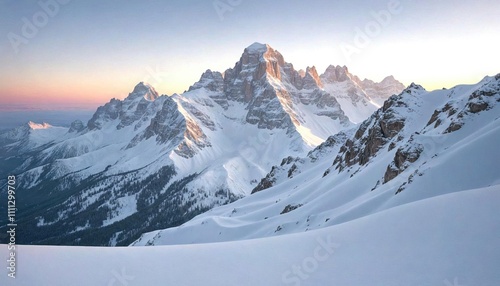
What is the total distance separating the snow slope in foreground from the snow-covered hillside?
17.6 meters

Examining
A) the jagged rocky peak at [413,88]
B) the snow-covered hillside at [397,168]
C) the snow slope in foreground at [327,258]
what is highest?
the jagged rocky peak at [413,88]

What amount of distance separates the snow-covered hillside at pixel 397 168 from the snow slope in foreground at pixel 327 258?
17.6m

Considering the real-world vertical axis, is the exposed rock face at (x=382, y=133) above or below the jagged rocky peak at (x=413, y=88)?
below

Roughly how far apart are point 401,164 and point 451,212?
100 ft

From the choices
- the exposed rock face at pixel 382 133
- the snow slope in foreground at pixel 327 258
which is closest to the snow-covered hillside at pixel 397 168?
the exposed rock face at pixel 382 133

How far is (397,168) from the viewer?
119ft

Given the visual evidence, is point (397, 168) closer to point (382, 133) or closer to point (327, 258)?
point (382, 133)

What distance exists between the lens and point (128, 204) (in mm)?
179500

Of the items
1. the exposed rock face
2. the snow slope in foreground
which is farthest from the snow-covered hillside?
the snow slope in foreground

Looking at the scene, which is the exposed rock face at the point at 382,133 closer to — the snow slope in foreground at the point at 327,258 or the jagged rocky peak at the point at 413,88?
the jagged rocky peak at the point at 413,88

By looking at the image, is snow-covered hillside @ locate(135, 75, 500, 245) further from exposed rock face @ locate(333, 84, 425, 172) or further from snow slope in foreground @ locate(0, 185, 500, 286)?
snow slope in foreground @ locate(0, 185, 500, 286)

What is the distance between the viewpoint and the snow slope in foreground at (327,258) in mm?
6520

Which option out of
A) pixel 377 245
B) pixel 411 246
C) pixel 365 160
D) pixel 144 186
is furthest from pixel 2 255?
pixel 144 186

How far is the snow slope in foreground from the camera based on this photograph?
6520 mm
